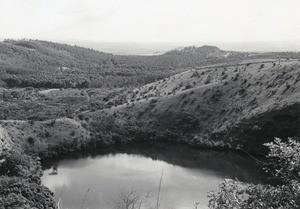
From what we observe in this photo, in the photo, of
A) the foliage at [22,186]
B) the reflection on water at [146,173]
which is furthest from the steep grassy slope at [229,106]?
the foliage at [22,186]

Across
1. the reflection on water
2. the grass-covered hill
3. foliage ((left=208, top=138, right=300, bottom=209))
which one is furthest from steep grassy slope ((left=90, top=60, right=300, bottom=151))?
foliage ((left=208, top=138, right=300, bottom=209))

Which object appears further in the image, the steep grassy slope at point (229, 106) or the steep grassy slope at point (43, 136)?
the steep grassy slope at point (43, 136)

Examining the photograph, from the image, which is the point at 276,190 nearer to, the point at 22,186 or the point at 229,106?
the point at 22,186

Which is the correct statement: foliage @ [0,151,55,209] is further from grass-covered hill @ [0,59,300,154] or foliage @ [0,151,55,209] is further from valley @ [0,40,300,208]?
grass-covered hill @ [0,59,300,154]

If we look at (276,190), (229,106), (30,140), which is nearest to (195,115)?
(229,106)

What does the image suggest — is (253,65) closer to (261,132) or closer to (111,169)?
(261,132)

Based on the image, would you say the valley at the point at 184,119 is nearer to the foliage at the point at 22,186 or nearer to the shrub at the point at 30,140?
the shrub at the point at 30,140
